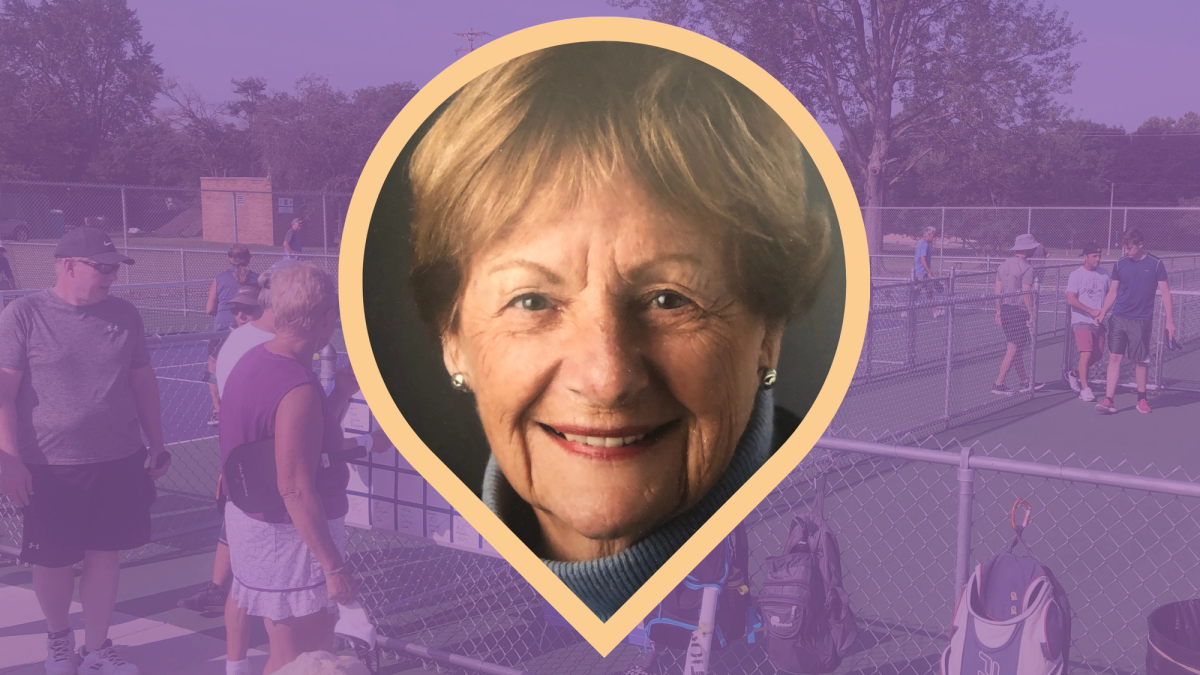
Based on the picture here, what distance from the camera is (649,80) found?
1.15m

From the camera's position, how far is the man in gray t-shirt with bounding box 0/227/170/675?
3.63 m

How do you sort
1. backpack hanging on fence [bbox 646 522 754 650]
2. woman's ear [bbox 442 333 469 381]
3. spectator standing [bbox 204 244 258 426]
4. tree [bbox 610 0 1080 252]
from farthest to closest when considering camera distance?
1. spectator standing [bbox 204 244 258 426]
2. backpack hanging on fence [bbox 646 522 754 650]
3. tree [bbox 610 0 1080 252]
4. woman's ear [bbox 442 333 469 381]

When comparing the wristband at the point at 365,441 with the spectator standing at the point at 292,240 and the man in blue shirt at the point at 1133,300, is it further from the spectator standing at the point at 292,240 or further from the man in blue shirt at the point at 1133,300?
the man in blue shirt at the point at 1133,300

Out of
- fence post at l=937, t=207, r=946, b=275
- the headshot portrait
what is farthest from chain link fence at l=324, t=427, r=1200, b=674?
fence post at l=937, t=207, r=946, b=275

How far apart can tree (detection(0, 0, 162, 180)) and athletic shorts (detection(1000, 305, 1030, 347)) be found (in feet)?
27.7

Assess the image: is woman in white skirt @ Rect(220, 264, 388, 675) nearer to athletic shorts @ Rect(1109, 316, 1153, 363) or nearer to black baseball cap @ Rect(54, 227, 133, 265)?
black baseball cap @ Rect(54, 227, 133, 265)

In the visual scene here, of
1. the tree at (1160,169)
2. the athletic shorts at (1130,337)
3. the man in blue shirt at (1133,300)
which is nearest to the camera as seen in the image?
the man in blue shirt at (1133,300)

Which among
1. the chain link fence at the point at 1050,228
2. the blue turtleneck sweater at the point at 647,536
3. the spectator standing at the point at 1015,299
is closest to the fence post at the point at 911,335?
the spectator standing at the point at 1015,299

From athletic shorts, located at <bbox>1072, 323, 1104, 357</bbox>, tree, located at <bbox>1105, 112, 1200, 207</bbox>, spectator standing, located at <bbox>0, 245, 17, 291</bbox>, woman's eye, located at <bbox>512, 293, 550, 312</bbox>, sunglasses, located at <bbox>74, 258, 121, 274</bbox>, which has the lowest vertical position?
athletic shorts, located at <bbox>1072, 323, 1104, 357</bbox>

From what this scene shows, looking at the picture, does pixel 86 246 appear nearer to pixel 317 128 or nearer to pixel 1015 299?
pixel 317 128

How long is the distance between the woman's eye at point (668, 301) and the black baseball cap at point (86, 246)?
3259 millimetres

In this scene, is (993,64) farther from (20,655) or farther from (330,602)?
(20,655)

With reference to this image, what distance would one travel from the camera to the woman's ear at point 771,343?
3.61 ft

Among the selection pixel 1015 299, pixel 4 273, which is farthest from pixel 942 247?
pixel 4 273
